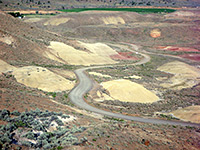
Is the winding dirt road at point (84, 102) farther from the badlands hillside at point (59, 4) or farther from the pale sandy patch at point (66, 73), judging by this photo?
the badlands hillside at point (59, 4)

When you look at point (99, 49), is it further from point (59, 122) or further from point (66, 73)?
point (59, 122)

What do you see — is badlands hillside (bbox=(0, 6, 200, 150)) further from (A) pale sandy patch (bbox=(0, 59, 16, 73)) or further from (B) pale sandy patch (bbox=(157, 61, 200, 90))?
(B) pale sandy patch (bbox=(157, 61, 200, 90))

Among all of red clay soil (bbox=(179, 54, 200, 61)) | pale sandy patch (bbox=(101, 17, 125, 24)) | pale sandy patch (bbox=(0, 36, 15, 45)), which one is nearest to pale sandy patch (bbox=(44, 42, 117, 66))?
pale sandy patch (bbox=(0, 36, 15, 45))

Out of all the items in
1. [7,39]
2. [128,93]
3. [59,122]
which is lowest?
[128,93]

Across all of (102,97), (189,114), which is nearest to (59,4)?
(102,97)

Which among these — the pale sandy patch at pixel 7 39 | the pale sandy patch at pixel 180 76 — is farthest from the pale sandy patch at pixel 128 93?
the pale sandy patch at pixel 7 39

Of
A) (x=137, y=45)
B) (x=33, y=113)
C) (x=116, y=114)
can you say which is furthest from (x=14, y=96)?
(x=137, y=45)
